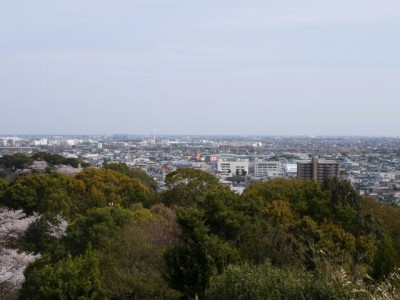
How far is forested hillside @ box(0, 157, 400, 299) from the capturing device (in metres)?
8.76

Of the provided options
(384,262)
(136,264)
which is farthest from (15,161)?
(384,262)

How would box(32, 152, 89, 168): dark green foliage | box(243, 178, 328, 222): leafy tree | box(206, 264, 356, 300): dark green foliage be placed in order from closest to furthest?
box(206, 264, 356, 300): dark green foliage → box(243, 178, 328, 222): leafy tree → box(32, 152, 89, 168): dark green foliage

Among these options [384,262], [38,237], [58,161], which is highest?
[384,262]

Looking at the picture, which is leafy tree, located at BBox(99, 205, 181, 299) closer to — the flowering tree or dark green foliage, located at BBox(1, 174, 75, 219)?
the flowering tree

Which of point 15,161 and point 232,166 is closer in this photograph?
point 15,161

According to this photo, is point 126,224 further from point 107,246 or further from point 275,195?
point 275,195

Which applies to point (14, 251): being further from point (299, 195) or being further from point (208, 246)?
point (299, 195)

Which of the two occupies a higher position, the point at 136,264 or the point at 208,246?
the point at 208,246

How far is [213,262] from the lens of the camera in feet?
37.4

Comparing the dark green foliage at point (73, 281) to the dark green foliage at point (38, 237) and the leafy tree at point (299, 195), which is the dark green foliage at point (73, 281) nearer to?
the leafy tree at point (299, 195)

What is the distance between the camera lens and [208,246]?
11453mm

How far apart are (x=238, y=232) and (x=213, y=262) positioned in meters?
2.18

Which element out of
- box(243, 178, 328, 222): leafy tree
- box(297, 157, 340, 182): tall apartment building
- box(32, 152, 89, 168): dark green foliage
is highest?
box(243, 178, 328, 222): leafy tree

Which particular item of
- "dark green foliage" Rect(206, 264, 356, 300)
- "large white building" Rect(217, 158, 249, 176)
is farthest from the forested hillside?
"large white building" Rect(217, 158, 249, 176)
